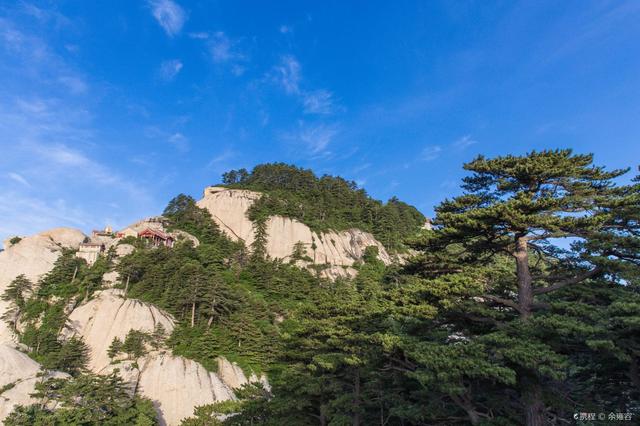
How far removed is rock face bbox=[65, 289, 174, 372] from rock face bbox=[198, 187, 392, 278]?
2428cm

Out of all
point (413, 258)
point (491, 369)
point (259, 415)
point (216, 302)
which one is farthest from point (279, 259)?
point (491, 369)

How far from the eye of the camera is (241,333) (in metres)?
35.3

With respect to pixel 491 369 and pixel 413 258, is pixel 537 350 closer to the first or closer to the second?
pixel 491 369

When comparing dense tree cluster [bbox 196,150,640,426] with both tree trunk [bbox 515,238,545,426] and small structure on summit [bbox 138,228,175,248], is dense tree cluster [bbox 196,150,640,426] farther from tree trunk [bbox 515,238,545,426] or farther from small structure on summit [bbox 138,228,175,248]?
small structure on summit [bbox 138,228,175,248]

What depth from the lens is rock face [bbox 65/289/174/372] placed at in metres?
33.9

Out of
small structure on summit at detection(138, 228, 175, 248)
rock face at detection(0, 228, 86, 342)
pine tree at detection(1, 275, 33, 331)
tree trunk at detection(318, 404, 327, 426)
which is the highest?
small structure on summit at detection(138, 228, 175, 248)

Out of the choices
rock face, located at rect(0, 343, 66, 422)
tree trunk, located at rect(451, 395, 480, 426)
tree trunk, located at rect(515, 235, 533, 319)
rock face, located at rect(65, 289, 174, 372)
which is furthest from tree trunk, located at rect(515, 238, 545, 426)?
rock face, located at rect(65, 289, 174, 372)

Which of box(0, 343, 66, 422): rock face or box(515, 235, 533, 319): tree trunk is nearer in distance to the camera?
box(515, 235, 533, 319): tree trunk

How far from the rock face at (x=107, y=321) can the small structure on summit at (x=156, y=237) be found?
15.8m

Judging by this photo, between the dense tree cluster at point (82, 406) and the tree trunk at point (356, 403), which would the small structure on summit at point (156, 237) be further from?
the tree trunk at point (356, 403)

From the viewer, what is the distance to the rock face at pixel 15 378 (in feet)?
81.8

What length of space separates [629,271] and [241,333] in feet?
104

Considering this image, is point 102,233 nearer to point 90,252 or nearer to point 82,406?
point 90,252

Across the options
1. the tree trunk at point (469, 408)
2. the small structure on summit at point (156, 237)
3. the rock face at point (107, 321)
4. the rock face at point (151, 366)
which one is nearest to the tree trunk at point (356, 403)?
the tree trunk at point (469, 408)
